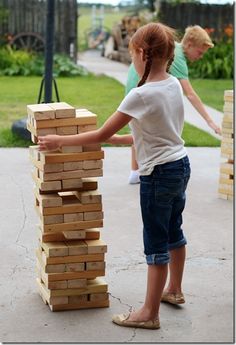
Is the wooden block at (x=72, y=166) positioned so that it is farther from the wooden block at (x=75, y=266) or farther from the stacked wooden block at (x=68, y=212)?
the wooden block at (x=75, y=266)

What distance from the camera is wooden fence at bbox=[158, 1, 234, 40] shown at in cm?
2420

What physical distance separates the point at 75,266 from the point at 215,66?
620 inches

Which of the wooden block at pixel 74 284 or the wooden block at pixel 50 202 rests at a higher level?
the wooden block at pixel 50 202

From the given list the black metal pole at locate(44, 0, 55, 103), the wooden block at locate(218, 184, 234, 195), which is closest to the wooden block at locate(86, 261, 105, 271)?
the wooden block at locate(218, 184, 234, 195)

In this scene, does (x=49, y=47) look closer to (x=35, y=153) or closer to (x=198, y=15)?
(x=35, y=153)

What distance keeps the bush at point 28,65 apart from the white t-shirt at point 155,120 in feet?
50.7

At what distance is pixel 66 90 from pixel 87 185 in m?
12.0

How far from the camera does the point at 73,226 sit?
4898mm

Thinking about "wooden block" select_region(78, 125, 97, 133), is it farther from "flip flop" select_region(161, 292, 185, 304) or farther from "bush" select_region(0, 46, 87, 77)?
"bush" select_region(0, 46, 87, 77)

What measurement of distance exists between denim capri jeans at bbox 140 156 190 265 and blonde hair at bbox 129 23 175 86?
0.57 metres

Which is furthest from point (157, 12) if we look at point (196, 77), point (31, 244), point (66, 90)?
point (31, 244)

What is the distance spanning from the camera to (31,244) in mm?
6352

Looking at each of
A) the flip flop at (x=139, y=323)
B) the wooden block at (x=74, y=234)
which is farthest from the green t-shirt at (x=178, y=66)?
the flip flop at (x=139, y=323)

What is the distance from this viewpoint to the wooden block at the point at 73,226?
16.0 ft
